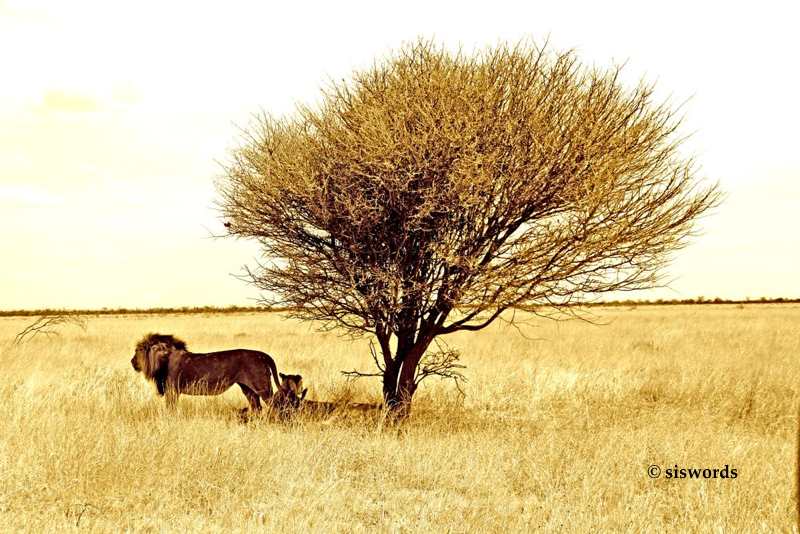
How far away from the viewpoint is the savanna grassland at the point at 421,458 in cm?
588

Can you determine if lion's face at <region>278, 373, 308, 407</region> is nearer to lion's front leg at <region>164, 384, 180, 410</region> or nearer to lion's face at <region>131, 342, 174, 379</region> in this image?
lion's front leg at <region>164, 384, 180, 410</region>

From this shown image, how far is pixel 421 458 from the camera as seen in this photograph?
7.56 meters

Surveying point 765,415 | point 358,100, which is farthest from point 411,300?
point 765,415

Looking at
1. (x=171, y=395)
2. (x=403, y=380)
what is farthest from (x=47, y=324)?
(x=403, y=380)

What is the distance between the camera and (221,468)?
6785 millimetres

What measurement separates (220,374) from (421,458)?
12.6 feet

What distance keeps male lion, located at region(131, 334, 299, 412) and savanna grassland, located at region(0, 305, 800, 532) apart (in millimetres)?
520

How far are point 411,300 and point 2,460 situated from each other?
17.0 ft

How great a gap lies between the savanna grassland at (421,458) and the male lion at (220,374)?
0.52 m

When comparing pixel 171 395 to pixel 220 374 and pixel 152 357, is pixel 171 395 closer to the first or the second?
pixel 152 357

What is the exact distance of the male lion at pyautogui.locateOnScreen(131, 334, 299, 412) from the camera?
10148 millimetres

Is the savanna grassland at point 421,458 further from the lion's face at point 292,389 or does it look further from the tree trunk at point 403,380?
the lion's face at point 292,389

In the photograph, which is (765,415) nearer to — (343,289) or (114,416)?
(343,289)

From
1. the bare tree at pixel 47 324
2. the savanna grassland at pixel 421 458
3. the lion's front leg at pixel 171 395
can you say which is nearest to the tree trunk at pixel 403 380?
the savanna grassland at pixel 421 458
